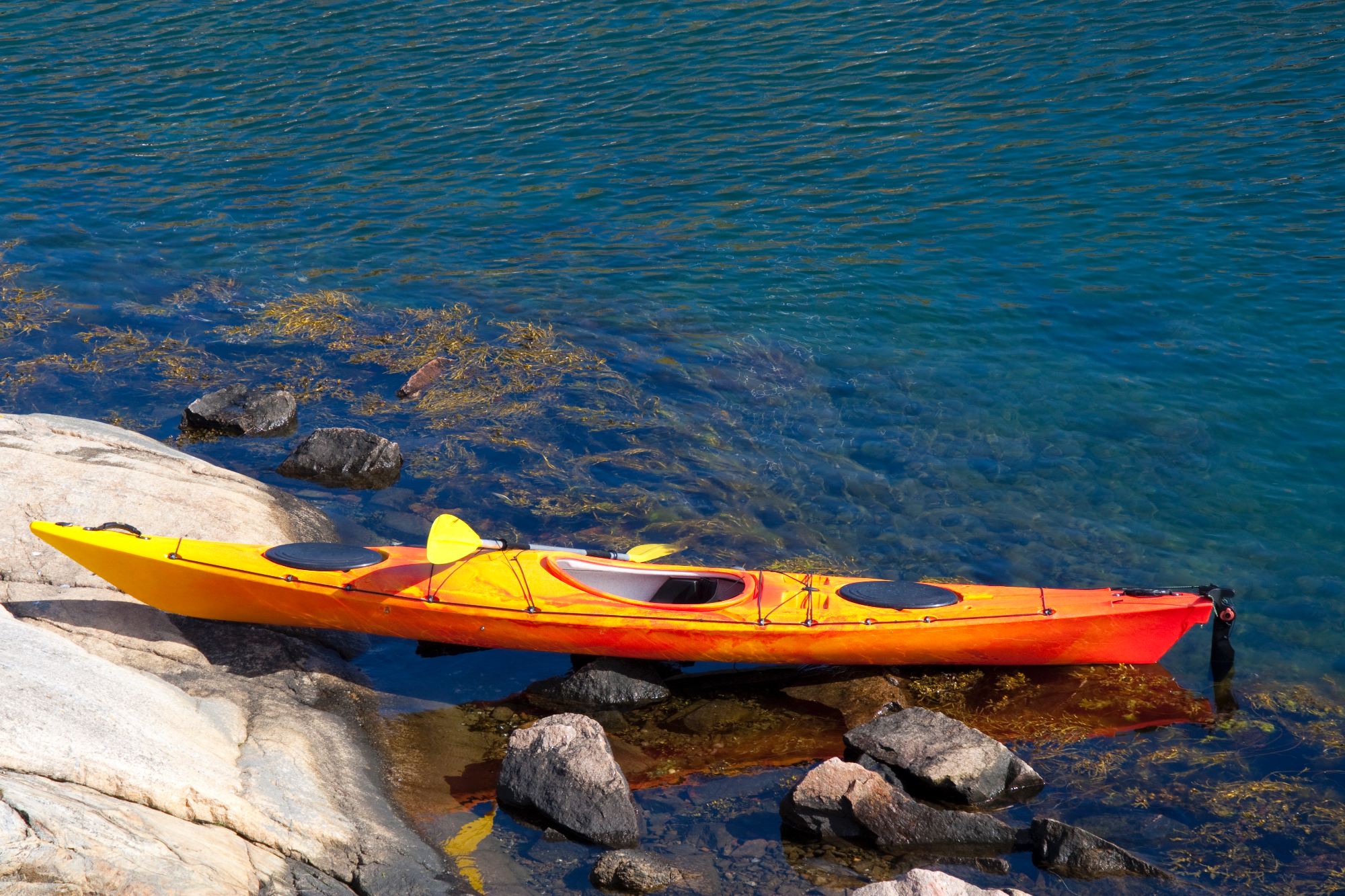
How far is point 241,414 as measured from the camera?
1052 centimetres

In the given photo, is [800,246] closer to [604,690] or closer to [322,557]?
[604,690]

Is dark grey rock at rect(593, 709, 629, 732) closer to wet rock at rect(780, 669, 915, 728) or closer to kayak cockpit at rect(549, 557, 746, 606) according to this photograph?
kayak cockpit at rect(549, 557, 746, 606)

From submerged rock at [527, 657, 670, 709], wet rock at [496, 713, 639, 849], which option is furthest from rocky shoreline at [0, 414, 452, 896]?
submerged rock at [527, 657, 670, 709]

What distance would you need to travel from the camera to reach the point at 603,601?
23.7ft

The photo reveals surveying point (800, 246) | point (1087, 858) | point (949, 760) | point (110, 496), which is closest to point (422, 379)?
point (110, 496)

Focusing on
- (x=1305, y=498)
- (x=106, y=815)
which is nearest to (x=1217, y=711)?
(x=1305, y=498)

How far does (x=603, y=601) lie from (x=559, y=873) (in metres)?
2.05

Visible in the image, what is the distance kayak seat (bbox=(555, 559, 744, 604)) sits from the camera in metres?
7.60

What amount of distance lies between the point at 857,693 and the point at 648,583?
171cm

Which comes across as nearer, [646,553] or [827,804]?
[827,804]

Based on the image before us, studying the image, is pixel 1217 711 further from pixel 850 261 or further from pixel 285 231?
pixel 285 231

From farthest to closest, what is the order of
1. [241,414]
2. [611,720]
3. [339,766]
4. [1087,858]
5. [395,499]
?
Answer: [241,414] → [395,499] → [611,720] → [339,766] → [1087,858]

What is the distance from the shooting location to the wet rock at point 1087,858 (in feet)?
18.2

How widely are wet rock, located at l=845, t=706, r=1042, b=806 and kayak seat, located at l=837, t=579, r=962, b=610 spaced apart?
2.98 feet
